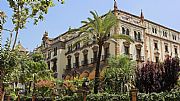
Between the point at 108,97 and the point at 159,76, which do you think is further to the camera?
the point at 159,76

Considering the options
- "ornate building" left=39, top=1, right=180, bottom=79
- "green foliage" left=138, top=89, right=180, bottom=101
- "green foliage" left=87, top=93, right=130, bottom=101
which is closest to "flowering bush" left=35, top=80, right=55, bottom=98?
"ornate building" left=39, top=1, right=180, bottom=79

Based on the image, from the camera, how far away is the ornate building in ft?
124

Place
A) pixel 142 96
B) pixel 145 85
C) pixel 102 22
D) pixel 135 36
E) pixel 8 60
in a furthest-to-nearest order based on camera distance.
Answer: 1. pixel 135 36
2. pixel 102 22
3. pixel 145 85
4. pixel 142 96
5. pixel 8 60

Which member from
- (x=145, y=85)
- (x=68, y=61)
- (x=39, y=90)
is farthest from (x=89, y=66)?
(x=145, y=85)

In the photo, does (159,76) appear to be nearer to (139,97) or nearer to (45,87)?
(139,97)

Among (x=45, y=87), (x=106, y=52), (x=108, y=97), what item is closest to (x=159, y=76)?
(x=108, y=97)

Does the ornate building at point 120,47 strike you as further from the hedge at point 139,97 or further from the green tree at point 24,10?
the green tree at point 24,10

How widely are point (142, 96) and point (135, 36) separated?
21.7 metres

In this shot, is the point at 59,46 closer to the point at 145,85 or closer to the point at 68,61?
the point at 68,61

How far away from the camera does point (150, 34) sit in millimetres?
41719

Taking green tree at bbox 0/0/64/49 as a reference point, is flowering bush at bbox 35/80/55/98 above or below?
below

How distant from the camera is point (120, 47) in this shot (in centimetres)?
3688

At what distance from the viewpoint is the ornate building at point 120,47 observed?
37.8m

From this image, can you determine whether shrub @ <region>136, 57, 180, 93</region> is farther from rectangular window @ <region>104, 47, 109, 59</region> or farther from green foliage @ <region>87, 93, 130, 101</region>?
rectangular window @ <region>104, 47, 109, 59</region>
